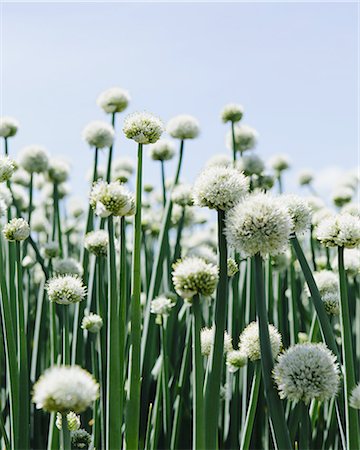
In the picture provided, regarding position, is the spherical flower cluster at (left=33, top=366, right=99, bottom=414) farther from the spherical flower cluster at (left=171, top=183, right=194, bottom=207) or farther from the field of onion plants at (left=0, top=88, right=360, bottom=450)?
the spherical flower cluster at (left=171, top=183, right=194, bottom=207)

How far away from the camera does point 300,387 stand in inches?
40.1

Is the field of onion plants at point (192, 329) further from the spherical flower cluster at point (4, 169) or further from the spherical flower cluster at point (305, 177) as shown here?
the spherical flower cluster at point (305, 177)

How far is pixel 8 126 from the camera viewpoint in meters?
2.56

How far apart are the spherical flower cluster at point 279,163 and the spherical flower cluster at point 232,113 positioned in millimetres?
887

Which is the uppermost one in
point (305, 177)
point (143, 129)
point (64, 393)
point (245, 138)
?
point (305, 177)

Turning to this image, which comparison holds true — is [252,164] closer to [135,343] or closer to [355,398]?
[135,343]

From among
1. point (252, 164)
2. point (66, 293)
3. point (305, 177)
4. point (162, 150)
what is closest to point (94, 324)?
point (66, 293)

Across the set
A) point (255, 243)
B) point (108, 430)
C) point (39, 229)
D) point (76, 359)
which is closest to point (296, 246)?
point (255, 243)

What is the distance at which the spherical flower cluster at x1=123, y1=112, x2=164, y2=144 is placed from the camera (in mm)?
1438

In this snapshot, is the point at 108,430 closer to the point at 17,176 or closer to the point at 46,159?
the point at 46,159

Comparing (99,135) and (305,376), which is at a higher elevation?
(99,135)

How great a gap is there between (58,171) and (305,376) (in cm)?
240

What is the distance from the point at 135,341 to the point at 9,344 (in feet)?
1.27

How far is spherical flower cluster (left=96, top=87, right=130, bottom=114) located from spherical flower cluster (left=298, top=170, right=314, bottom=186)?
2051 mm
